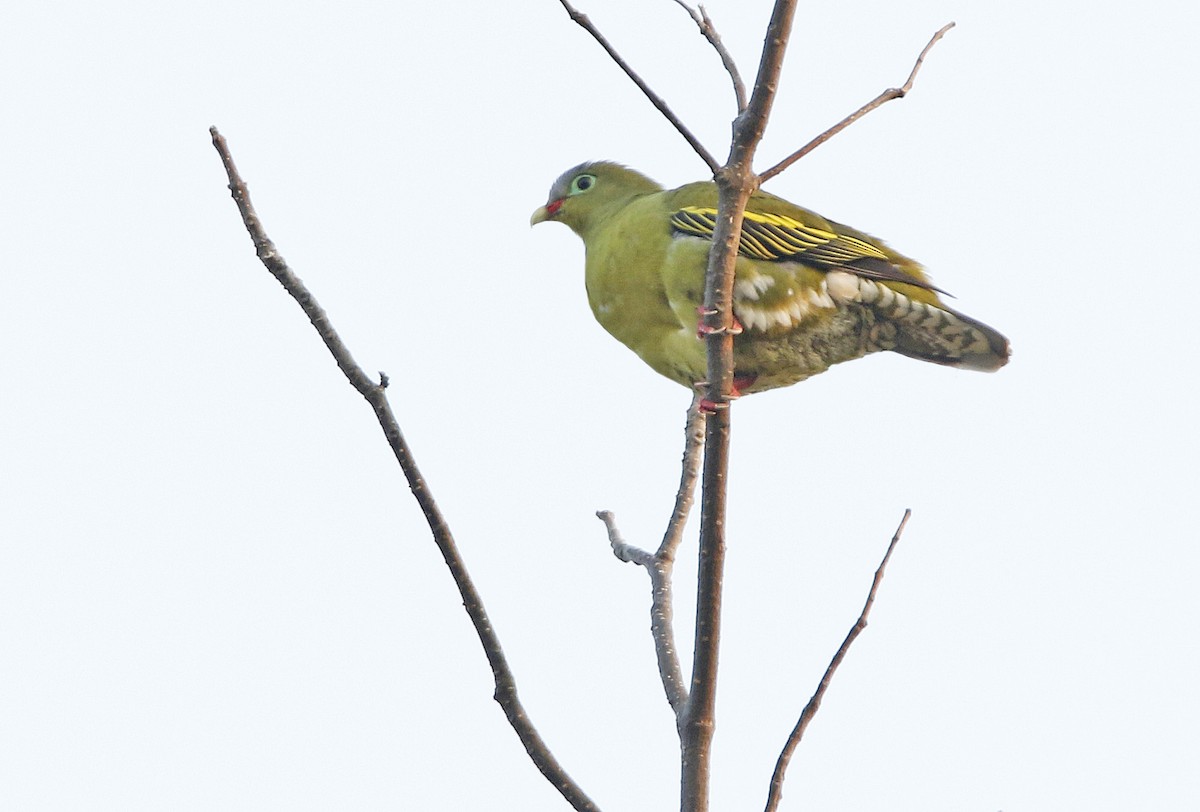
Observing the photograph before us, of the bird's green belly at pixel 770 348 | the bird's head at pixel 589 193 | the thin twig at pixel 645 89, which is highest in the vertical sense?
the bird's head at pixel 589 193

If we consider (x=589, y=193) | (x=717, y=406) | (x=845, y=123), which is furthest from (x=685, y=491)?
(x=589, y=193)

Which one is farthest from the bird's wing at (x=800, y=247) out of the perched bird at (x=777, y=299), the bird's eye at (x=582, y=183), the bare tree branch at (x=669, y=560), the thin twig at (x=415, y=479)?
the thin twig at (x=415, y=479)

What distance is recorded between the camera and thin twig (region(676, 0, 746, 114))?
128 inches

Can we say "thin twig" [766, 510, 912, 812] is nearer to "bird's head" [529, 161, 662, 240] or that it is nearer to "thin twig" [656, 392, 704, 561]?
"thin twig" [656, 392, 704, 561]

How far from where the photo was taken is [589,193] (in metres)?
7.17

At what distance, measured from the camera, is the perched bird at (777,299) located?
5.66 m

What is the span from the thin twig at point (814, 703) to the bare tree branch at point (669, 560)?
0.36 m

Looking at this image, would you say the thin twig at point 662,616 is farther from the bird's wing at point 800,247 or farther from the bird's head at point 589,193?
the bird's head at point 589,193

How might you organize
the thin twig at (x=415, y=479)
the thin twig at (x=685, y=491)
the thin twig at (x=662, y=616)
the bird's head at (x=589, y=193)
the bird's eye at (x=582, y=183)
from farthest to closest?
the bird's eye at (x=582, y=183), the bird's head at (x=589, y=193), the thin twig at (x=685, y=491), the thin twig at (x=662, y=616), the thin twig at (x=415, y=479)

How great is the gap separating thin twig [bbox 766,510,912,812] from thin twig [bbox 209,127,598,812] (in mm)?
424

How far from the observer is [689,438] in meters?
4.72

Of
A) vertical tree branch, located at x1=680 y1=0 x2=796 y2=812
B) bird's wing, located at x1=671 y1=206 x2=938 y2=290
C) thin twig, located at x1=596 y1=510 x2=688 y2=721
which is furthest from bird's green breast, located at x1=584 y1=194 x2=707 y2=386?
vertical tree branch, located at x1=680 y1=0 x2=796 y2=812

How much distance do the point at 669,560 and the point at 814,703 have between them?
3.17ft

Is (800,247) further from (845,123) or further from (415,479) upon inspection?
(415,479)
